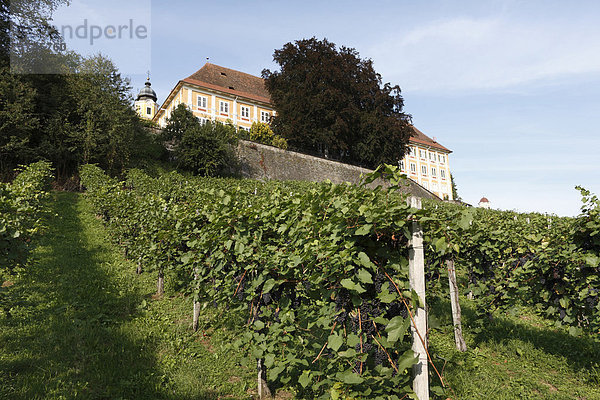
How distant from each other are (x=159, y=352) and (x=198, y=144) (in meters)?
21.3

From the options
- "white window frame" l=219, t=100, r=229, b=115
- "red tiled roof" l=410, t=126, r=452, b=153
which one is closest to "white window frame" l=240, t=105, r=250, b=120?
"white window frame" l=219, t=100, r=229, b=115

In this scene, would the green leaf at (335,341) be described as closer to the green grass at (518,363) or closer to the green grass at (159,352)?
the green grass at (159,352)

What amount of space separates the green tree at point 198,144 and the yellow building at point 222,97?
9.56 metres

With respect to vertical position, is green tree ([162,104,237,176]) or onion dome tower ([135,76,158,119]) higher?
onion dome tower ([135,76,158,119])

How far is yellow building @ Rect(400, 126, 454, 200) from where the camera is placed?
5550cm

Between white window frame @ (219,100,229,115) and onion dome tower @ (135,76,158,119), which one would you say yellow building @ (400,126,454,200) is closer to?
white window frame @ (219,100,229,115)

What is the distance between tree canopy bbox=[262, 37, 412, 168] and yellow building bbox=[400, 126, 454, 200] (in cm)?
1929

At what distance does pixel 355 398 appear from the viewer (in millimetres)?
2320

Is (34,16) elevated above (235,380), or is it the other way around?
(34,16)

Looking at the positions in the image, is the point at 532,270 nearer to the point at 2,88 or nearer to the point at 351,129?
the point at 2,88

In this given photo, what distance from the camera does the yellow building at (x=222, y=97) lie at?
120 ft

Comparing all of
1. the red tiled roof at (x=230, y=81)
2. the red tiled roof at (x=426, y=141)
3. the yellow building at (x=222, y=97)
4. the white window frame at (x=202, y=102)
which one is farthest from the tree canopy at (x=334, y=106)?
the red tiled roof at (x=426, y=141)

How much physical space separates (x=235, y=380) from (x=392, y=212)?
9.24 ft

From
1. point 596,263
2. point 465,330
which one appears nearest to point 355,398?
point 596,263
